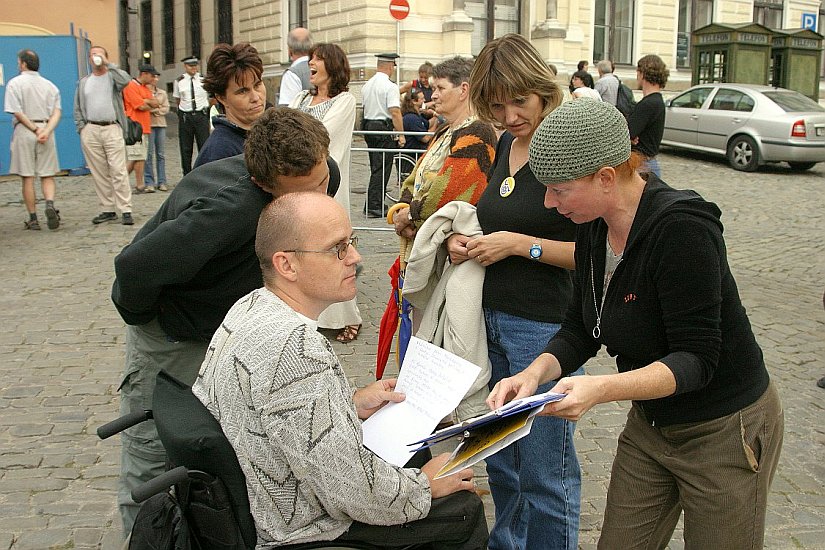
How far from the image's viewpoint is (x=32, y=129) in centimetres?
1068

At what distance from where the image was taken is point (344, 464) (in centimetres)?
232

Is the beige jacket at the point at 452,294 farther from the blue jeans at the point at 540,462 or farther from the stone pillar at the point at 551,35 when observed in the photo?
the stone pillar at the point at 551,35

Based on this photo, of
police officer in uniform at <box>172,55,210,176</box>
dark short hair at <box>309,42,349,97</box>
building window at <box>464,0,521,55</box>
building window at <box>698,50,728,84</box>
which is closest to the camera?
dark short hair at <box>309,42,349,97</box>

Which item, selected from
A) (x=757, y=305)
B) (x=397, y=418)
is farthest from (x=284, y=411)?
(x=757, y=305)

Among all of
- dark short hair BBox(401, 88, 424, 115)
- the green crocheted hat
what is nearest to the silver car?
dark short hair BBox(401, 88, 424, 115)

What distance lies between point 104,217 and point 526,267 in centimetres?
915

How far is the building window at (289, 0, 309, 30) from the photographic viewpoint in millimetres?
26609

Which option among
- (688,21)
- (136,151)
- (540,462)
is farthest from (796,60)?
(540,462)

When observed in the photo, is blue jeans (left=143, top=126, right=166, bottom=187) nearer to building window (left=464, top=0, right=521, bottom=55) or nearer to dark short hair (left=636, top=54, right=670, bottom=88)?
dark short hair (left=636, top=54, right=670, bottom=88)

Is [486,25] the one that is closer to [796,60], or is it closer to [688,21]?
[688,21]

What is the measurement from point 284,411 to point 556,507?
1452 millimetres

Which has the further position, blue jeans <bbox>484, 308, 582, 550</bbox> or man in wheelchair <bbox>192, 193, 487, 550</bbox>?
blue jeans <bbox>484, 308, 582, 550</bbox>

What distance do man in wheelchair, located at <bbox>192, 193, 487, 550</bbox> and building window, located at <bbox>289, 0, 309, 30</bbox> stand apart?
82.4 feet

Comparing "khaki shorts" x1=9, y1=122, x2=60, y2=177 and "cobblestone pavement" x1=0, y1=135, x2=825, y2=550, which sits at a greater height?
"khaki shorts" x1=9, y1=122, x2=60, y2=177
